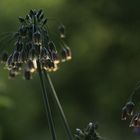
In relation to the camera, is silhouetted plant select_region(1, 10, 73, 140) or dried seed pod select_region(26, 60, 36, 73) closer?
silhouetted plant select_region(1, 10, 73, 140)

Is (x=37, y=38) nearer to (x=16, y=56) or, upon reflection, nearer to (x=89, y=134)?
(x=16, y=56)

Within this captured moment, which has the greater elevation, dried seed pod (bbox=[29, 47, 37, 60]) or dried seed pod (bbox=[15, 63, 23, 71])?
dried seed pod (bbox=[29, 47, 37, 60])

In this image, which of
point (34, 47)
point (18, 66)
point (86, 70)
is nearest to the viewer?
point (34, 47)

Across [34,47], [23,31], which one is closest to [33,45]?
[34,47]

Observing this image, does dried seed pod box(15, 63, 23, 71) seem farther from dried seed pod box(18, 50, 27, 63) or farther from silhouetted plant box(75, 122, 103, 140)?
silhouetted plant box(75, 122, 103, 140)

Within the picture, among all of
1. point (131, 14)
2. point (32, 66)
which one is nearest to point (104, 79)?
point (131, 14)

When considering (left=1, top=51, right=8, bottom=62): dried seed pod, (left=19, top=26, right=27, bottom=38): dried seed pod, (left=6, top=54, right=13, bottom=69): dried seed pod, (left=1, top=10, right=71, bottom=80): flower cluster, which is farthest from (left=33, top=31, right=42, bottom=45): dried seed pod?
(left=1, top=51, right=8, bottom=62): dried seed pod

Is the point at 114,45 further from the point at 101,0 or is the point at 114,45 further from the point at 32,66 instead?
the point at 32,66

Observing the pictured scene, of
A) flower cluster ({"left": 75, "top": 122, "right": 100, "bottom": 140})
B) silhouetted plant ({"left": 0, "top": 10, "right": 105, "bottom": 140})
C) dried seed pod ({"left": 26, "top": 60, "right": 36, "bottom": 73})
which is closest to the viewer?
flower cluster ({"left": 75, "top": 122, "right": 100, "bottom": 140})

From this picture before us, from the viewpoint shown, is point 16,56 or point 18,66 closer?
point 16,56
